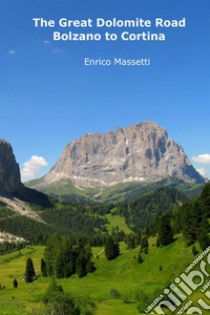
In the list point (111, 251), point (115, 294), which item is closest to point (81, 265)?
point (111, 251)

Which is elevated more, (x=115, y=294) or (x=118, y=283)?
(x=118, y=283)

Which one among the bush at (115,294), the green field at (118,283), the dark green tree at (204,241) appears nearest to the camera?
the green field at (118,283)

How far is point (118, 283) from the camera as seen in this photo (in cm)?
13612

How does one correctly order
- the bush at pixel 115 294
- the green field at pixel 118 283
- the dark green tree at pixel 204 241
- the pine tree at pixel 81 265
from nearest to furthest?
the green field at pixel 118 283
the bush at pixel 115 294
the dark green tree at pixel 204 241
the pine tree at pixel 81 265

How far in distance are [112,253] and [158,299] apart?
56182 millimetres

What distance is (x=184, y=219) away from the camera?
151m

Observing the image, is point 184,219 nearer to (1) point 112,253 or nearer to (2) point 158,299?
(1) point 112,253

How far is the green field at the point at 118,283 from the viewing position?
114812 mm

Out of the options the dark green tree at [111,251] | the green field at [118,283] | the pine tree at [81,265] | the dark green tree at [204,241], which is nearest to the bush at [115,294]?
the green field at [118,283]

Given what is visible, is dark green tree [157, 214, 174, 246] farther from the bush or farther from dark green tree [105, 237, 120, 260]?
the bush

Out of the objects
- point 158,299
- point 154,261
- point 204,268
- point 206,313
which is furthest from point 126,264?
point 206,313

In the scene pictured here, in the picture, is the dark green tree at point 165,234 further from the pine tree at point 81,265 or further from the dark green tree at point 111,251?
the pine tree at point 81,265

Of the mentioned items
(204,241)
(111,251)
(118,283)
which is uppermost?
(204,241)

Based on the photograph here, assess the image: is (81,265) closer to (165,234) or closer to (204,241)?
(165,234)
